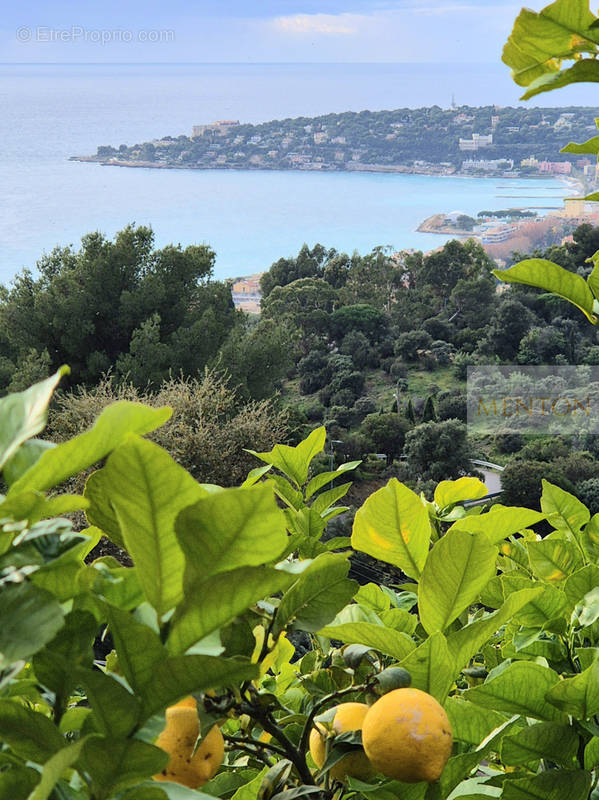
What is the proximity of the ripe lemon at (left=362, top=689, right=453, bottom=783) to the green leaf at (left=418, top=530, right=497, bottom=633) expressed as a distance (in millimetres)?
44

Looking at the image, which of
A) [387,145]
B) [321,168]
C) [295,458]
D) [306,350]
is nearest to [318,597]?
[295,458]

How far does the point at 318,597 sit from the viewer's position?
21 centimetres

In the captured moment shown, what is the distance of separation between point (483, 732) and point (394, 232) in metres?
21.5

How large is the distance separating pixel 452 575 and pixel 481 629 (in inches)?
Answer: 0.7

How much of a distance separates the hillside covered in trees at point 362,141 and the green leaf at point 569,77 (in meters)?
22.3

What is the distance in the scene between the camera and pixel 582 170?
21469mm

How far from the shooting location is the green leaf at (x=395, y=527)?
0.25m

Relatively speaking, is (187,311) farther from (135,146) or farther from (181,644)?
(135,146)

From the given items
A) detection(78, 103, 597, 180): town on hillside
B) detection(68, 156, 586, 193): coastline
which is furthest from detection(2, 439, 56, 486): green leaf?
detection(68, 156, 586, 193): coastline

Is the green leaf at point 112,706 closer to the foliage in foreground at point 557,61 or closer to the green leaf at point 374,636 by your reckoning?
the green leaf at point 374,636

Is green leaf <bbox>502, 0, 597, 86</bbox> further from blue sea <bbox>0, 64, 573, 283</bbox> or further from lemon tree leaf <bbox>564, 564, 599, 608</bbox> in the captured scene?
blue sea <bbox>0, 64, 573, 283</bbox>

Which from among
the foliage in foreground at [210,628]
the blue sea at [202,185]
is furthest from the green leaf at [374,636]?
the blue sea at [202,185]

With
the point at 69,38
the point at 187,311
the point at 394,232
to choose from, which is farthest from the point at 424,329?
the point at 69,38

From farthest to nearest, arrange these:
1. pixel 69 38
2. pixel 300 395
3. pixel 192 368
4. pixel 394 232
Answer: pixel 69 38 < pixel 394 232 < pixel 300 395 < pixel 192 368
